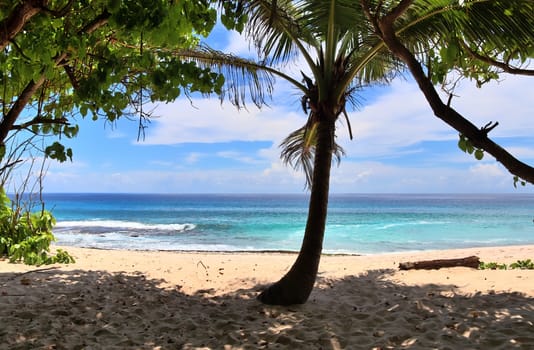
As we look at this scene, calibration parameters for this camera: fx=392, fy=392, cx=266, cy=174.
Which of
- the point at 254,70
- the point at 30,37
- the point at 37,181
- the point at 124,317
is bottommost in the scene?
the point at 124,317

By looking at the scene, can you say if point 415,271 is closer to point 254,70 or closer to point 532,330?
→ point 532,330

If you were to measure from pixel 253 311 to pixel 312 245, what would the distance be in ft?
3.40

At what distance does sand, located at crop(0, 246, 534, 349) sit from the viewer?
3414mm

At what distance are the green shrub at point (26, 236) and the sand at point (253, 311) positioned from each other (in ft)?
0.97

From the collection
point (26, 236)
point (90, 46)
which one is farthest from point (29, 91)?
point (26, 236)

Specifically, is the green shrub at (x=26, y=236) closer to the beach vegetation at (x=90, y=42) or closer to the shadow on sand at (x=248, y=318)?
the shadow on sand at (x=248, y=318)

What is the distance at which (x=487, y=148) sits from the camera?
7.39 ft

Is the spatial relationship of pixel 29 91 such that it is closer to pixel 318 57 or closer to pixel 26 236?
pixel 318 57

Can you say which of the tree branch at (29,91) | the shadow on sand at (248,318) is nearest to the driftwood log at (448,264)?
the shadow on sand at (248,318)

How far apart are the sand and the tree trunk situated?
16cm

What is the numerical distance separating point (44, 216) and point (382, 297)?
20.6 ft

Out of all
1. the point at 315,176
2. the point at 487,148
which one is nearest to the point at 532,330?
the point at 487,148

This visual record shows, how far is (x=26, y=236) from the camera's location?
729 cm

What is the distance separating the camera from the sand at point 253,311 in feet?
11.2
